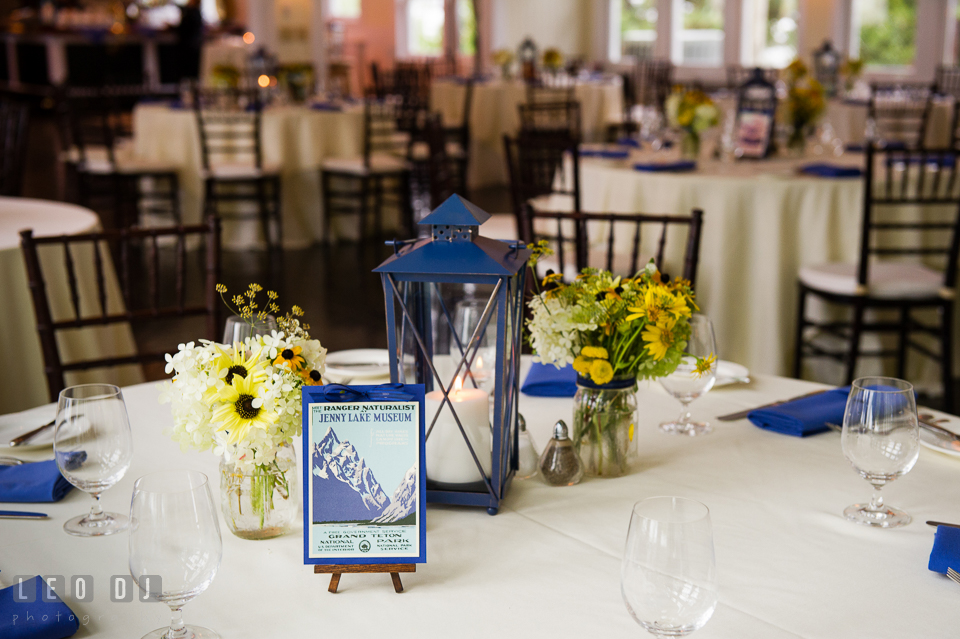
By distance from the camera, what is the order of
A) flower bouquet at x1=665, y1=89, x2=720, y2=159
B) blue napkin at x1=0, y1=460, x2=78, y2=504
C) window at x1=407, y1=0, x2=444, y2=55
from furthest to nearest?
window at x1=407, y1=0, x2=444, y2=55 < flower bouquet at x1=665, y1=89, x2=720, y2=159 < blue napkin at x1=0, y1=460, x2=78, y2=504

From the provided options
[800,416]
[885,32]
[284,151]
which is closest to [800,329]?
[800,416]

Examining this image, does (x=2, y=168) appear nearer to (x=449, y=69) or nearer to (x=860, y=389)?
(x=860, y=389)

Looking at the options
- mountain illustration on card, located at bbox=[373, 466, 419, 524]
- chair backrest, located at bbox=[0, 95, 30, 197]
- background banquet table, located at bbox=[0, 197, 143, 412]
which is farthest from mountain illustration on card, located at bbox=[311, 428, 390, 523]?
chair backrest, located at bbox=[0, 95, 30, 197]

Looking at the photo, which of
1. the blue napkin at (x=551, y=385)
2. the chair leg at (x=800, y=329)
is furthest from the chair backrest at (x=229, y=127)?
the blue napkin at (x=551, y=385)

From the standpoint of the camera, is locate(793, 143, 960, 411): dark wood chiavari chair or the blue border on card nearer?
the blue border on card

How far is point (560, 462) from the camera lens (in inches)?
47.2

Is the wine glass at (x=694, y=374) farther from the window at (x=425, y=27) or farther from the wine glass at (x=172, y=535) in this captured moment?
the window at (x=425, y=27)

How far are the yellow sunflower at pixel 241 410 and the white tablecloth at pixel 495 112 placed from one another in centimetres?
775

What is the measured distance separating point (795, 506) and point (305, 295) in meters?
4.18

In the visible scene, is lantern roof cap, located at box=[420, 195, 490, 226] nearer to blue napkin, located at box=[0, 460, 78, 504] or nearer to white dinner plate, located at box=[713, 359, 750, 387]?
blue napkin, located at box=[0, 460, 78, 504]

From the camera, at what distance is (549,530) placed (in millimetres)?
1092

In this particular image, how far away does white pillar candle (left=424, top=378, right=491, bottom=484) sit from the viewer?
3.59ft

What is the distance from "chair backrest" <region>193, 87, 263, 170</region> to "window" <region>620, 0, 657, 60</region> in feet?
24.2

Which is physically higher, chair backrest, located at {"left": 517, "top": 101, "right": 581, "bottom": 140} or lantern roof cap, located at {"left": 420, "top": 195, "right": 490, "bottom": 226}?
chair backrest, located at {"left": 517, "top": 101, "right": 581, "bottom": 140}
